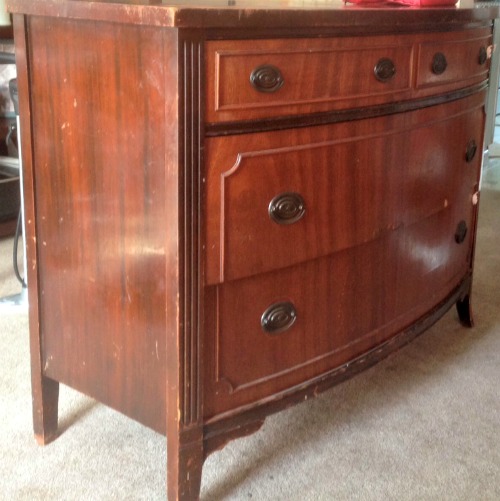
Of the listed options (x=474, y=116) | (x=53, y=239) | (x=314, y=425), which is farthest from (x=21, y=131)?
(x=474, y=116)

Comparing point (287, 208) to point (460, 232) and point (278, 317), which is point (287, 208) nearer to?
point (278, 317)

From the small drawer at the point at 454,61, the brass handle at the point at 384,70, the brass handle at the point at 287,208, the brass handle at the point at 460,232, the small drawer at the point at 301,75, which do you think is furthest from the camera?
the brass handle at the point at 460,232

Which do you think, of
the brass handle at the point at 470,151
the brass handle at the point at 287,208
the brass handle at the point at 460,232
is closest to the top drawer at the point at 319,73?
the brass handle at the point at 287,208

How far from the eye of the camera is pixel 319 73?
1253 mm

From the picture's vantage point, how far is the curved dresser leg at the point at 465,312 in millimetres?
2130

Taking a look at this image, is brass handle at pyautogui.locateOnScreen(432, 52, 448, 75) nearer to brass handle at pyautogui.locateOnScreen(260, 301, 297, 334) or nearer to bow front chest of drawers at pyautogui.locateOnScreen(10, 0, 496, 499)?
bow front chest of drawers at pyautogui.locateOnScreen(10, 0, 496, 499)

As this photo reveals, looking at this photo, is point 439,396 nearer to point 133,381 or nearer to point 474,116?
point 474,116

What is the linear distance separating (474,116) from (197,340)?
3.21 ft

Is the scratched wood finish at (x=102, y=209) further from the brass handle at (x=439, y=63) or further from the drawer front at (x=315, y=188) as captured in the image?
the brass handle at (x=439, y=63)

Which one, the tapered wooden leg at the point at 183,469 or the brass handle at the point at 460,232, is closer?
the tapered wooden leg at the point at 183,469

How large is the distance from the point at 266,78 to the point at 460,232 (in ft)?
3.06

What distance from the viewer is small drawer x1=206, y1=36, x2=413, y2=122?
1.13m

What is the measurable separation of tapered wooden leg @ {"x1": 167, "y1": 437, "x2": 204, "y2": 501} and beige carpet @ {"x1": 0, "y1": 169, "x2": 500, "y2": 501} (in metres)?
0.12

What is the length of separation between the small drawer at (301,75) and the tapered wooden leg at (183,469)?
539mm
